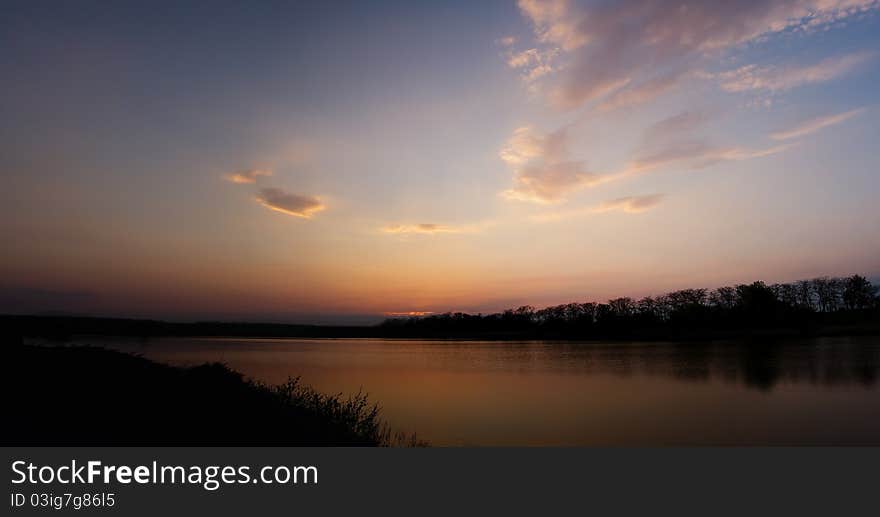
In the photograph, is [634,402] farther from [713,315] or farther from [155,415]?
[713,315]

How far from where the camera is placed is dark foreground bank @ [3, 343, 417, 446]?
9.09 meters

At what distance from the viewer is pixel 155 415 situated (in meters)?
10.2

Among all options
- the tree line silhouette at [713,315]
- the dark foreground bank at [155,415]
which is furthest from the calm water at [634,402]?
the tree line silhouette at [713,315]

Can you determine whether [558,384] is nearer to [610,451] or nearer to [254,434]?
[610,451]

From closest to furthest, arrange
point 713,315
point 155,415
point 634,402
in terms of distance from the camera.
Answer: point 155,415 < point 634,402 < point 713,315

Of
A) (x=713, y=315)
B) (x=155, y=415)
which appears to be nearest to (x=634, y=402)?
(x=155, y=415)

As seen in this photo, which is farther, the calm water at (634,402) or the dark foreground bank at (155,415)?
the calm water at (634,402)

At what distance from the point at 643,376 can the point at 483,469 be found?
79.1 ft

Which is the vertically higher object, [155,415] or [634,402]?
[155,415]

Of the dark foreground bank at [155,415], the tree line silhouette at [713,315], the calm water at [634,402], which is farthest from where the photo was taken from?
the tree line silhouette at [713,315]

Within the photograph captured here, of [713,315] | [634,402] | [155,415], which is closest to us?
[155,415]

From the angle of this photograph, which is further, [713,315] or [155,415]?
[713,315]

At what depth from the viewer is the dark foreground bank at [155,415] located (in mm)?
Result: 9094

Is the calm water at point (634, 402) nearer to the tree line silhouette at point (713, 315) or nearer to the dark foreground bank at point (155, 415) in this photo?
the dark foreground bank at point (155, 415)
